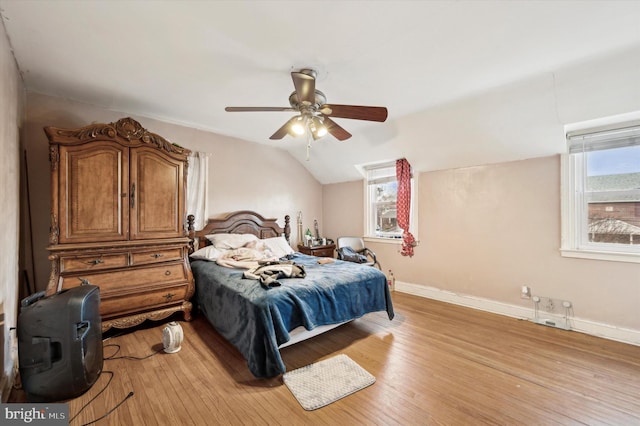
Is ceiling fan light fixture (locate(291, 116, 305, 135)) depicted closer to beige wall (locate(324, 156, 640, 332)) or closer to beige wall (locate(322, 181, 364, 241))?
beige wall (locate(324, 156, 640, 332))

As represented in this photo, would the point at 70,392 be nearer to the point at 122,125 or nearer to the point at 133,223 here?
the point at 133,223

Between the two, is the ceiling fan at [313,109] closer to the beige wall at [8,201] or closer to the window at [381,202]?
the beige wall at [8,201]

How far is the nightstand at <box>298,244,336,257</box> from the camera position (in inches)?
189

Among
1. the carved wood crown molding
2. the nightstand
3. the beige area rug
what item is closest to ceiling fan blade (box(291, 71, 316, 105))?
the carved wood crown molding

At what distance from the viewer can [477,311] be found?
3.43 m

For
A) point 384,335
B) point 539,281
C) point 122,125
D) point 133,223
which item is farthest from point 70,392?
point 539,281

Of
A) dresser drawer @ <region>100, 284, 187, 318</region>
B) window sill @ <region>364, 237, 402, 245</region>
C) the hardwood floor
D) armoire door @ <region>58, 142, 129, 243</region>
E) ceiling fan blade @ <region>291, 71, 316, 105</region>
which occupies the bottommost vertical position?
the hardwood floor

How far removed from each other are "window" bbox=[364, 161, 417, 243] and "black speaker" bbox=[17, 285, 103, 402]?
3.92 m

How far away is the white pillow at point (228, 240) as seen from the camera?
3.65 metres

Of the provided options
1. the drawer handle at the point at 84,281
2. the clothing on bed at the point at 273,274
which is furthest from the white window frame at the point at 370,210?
the drawer handle at the point at 84,281

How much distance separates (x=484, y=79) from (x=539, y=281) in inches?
92.2

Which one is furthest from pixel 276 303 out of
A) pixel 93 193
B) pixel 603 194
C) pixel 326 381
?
pixel 603 194

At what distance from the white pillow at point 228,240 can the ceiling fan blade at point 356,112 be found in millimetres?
2259

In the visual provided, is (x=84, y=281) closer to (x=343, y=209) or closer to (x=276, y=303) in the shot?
(x=276, y=303)
